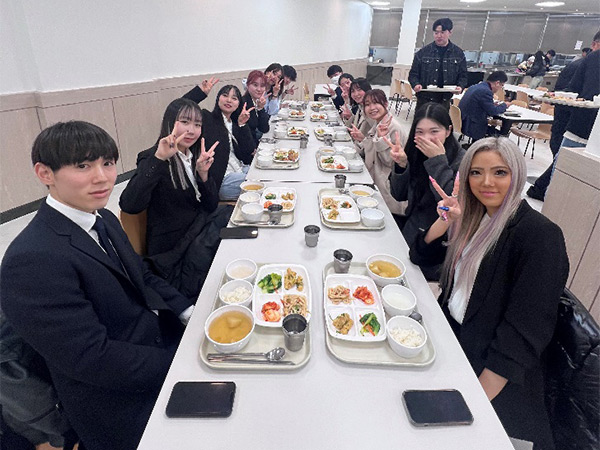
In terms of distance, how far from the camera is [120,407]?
111 cm

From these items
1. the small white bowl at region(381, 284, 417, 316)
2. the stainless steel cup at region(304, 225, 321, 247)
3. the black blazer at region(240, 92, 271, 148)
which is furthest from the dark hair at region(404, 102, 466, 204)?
the black blazer at region(240, 92, 271, 148)

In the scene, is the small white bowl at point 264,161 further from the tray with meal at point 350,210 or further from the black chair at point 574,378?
the black chair at point 574,378

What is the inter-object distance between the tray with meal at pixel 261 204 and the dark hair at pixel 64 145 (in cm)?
81

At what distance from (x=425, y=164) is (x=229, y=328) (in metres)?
1.40

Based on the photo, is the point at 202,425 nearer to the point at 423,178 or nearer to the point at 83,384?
the point at 83,384

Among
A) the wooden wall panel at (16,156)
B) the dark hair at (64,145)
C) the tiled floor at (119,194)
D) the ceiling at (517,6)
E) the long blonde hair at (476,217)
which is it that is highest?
the ceiling at (517,6)

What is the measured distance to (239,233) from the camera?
5.36 ft

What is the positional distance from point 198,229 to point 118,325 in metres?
0.94

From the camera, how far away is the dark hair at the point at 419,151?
76.9 inches

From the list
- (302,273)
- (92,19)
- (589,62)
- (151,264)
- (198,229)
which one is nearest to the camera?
(302,273)

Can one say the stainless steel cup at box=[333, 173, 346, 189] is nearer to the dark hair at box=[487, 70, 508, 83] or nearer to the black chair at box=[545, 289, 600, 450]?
the black chair at box=[545, 289, 600, 450]

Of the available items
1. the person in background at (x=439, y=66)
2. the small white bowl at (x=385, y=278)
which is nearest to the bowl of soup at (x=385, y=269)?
the small white bowl at (x=385, y=278)

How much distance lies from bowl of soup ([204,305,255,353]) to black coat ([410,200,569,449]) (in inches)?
31.9

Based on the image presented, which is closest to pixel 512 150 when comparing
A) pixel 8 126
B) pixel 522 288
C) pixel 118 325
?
pixel 522 288
